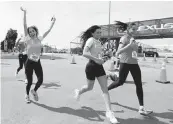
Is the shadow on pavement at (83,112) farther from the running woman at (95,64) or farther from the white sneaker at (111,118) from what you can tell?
the running woman at (95,64)

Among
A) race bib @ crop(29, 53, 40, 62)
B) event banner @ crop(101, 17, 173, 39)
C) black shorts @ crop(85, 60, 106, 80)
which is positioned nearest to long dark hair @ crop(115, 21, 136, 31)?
black shorts @ crop(85, 60, 106, 80)

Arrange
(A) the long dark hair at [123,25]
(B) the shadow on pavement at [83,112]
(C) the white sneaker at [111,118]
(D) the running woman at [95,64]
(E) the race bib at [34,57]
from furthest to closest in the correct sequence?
1. (E) the race bib at [34,57]
2. (A) the long dark hair at [123,25]
3. (B) the shadow on pavement at [83,112]
4. (D) the running woman at [95,64]
5. (C) the white sneaker at [111,118]

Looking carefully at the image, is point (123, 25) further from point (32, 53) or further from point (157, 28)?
point (157, 28)

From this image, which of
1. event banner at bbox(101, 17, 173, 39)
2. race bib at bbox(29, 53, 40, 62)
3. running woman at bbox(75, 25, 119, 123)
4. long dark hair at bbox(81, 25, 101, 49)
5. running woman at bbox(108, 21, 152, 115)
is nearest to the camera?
running woman at bbox(75, 25, 119, 123)

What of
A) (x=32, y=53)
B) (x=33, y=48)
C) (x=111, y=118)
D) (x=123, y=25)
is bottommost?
(x=111, y=118)

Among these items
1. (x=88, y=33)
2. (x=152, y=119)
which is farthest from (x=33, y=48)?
(x=152, y=119)

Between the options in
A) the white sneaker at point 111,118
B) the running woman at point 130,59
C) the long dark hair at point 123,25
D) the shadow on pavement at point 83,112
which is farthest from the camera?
the long dark hair at point 123,25

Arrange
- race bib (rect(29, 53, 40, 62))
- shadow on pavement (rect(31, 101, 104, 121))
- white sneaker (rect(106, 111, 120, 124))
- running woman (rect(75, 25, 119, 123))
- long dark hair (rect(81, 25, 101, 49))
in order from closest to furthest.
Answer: white sneaker (rect(106, 111, 120, 124)), running woman (rect(75, 25, 119, 123)), shadow on pavement (rect(31, 101, 104, 121)), long dark hair (rect(81, 25, 101, 49)), race bib (rect(29, 53, 40, 62))

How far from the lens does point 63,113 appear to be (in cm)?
374

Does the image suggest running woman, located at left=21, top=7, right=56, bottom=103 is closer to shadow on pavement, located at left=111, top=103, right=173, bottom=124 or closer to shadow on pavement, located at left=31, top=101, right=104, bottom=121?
shadow on pavement, located at left=31, top=101, right=104, bottom=121

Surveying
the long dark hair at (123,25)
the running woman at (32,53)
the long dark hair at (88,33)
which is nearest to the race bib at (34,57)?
the running woman at (32,53)

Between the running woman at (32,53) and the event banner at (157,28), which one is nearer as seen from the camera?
the running woman at (32,53)

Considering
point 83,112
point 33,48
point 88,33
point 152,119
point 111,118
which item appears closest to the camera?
Answer: point 111,118

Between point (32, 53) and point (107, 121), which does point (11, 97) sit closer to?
point (32, 53)
